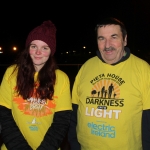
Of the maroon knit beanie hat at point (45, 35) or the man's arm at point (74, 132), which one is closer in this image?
the maroon knit beanie hat at point (45, 35)

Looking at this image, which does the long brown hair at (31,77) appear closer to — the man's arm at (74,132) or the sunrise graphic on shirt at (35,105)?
the sunrise graphic on shirt at (35,105)

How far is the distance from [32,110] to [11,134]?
1.05 feet

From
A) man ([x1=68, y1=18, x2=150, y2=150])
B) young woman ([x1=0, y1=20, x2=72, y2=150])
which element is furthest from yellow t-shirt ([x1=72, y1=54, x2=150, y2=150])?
young woman ([x1=0, y1=20, x2=72, y2=150])

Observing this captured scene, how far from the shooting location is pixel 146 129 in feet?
9.23

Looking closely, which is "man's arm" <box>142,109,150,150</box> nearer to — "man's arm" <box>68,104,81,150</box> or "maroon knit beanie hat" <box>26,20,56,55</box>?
"man's arm" <box>68,104,81,150</box>

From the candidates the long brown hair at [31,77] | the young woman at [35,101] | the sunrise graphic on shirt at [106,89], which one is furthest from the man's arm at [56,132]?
the sunrise graphic on shirt at [106,89]

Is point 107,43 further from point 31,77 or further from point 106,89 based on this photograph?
point 31,77

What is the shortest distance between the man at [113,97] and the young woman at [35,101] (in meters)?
0.31

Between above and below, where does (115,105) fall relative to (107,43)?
below

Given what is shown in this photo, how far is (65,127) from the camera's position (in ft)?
8.92

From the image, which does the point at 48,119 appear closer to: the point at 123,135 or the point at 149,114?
the point at 123,135

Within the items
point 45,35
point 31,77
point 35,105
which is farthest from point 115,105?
point 45,35

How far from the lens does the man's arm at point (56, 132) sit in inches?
102

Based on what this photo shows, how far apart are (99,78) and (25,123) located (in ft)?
3.11
